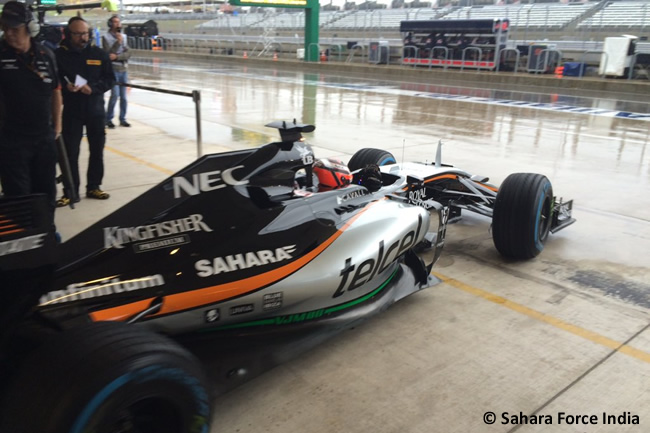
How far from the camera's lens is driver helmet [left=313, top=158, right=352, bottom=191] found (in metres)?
4.06

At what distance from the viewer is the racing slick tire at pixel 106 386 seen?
187cm

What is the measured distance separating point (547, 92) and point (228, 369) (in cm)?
2044

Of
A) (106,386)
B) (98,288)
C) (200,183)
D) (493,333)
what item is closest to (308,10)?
(493,333)

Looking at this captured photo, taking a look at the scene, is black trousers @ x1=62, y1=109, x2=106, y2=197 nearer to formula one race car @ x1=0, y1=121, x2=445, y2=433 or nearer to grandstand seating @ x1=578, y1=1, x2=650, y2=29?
formula one race car @ x1=0, y1=121, x2=445, y2=433

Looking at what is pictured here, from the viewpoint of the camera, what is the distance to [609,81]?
2039 centimetres

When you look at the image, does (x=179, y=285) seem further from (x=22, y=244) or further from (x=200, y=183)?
(x=22, y=244)

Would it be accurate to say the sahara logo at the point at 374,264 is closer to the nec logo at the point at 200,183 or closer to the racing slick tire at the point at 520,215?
the nec logo at the point at 200,183

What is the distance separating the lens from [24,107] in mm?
4332

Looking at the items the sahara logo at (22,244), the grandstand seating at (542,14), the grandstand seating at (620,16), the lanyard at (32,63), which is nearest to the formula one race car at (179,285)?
the sahara logo at (22,244)

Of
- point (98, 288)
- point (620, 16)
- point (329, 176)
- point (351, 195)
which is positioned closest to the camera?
point (98, 288)

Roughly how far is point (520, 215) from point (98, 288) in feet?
11.3

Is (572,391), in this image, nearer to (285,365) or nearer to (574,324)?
(574,324)

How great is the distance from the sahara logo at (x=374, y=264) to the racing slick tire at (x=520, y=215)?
3.58 ft

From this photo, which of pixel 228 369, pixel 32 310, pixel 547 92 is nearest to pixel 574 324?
pixel 228 369
